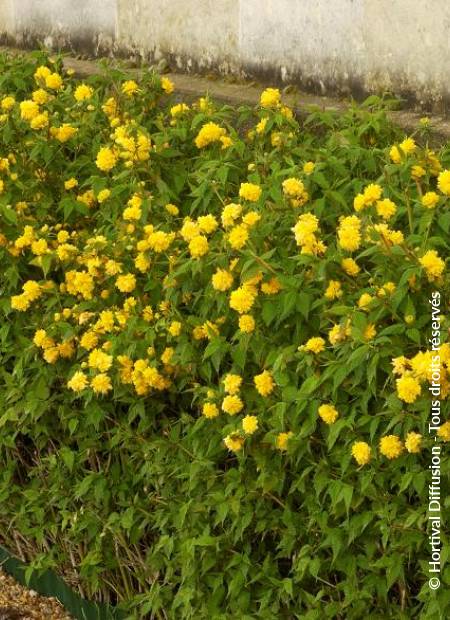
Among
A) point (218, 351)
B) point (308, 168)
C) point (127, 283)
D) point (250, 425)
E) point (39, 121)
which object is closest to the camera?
point (250, 425)

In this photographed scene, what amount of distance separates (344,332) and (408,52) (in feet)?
5.32

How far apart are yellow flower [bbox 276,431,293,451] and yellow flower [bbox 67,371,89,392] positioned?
2.56 ft

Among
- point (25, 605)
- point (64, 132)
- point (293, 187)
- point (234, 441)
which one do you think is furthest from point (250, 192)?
point (25, 605)

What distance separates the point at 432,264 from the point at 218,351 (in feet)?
2.30

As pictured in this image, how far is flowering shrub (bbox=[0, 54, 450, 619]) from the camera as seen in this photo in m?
3.29

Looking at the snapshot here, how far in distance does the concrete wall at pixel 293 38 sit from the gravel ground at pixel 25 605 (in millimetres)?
2038

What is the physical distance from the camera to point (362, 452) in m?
3.21

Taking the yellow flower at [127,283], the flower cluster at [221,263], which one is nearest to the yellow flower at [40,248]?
the flower cluster at [221,263]

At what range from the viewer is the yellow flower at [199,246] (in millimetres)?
3672

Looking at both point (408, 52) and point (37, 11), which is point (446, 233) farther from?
point (37, 11)

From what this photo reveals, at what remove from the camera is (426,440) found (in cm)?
313

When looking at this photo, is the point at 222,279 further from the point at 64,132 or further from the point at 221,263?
the point at 64,132

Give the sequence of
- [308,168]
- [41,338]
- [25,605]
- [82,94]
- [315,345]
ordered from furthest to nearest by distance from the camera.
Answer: [82,94], [25,605], [41,338], [308,168], [315,345]

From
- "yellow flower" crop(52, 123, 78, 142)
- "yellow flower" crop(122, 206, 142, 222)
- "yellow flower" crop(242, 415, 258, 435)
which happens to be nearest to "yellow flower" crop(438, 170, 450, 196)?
"yellow flower" crop(242, 415, 258, 435)
